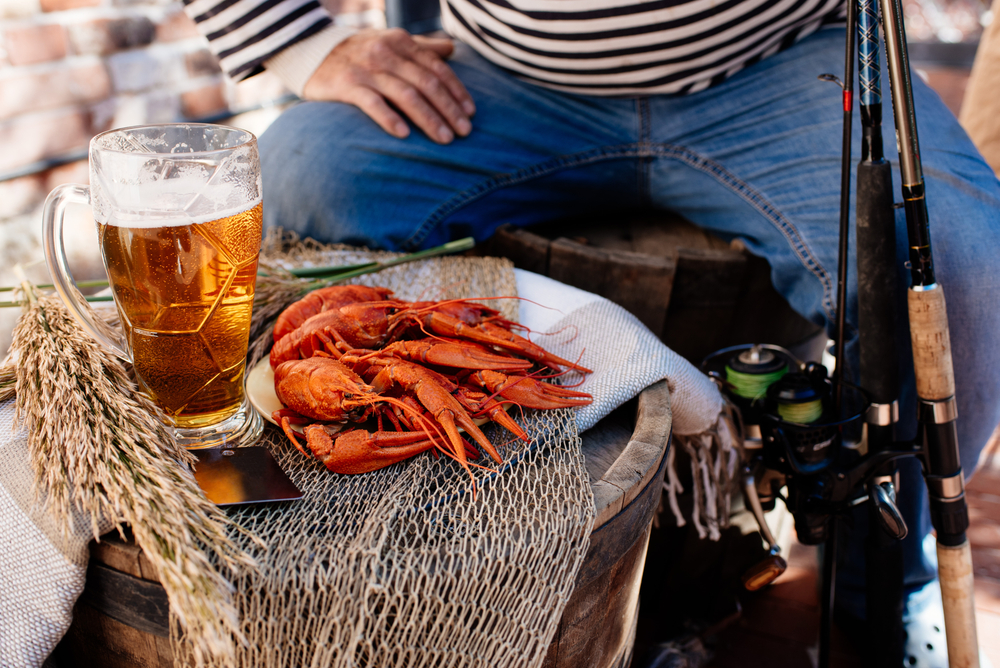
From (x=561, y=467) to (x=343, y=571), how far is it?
25cm

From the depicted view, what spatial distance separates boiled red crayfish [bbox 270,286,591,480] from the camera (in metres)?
0.76

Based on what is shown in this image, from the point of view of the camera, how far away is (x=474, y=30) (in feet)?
5.11

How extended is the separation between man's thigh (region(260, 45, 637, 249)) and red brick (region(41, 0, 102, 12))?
92 centimetres

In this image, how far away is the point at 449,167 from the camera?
4.85 feet

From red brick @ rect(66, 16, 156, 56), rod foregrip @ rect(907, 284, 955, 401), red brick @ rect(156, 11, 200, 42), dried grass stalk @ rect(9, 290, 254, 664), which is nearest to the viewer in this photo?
dried grass stalk @ rect(9, 290, 254, 664)

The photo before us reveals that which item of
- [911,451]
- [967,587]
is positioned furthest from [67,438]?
[967,587]

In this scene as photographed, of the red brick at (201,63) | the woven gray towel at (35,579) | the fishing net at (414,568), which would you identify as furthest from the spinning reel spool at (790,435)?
the red brick at (201,63)

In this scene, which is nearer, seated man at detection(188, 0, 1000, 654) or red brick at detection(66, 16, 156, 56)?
seated man at detection(188, 0, 1000, 654)

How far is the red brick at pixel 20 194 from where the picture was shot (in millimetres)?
1955

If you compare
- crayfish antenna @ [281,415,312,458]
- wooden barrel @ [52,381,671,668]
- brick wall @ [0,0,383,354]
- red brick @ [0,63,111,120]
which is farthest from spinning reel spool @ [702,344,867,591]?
red brick @ [0,63,111,120]

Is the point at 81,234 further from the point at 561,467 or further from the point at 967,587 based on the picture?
the point at 967,587

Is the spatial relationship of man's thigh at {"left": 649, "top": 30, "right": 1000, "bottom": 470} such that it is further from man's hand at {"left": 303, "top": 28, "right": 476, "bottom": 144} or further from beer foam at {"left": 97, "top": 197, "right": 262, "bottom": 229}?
beer foam at {"left": 97, "top": 197, "right": 262, "bottom": 229}

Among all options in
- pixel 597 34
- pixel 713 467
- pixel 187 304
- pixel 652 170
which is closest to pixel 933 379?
pixel 713 467

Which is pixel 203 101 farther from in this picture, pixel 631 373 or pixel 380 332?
pixel 631 373
